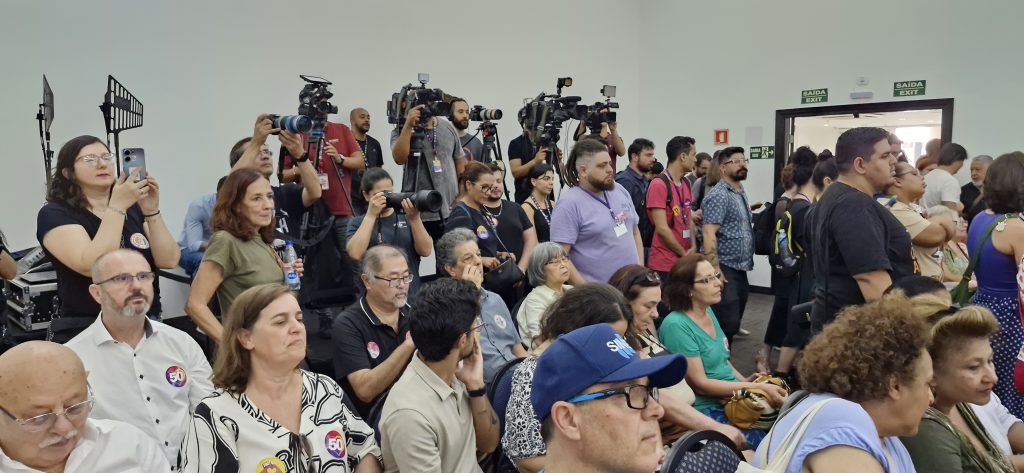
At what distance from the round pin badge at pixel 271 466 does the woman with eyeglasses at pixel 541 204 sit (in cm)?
279

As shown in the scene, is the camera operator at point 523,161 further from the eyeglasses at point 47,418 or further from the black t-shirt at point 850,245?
the eyeglasses at point 47,418

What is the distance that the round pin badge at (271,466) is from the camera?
1684 mm

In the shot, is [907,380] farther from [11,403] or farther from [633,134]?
[633,134]

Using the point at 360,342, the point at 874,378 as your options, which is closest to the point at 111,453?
the point at 360,342

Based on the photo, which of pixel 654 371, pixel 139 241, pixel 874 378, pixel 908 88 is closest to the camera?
pixel 654 371

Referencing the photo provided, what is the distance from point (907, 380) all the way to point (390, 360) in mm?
1423

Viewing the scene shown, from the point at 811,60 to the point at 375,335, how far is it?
20.2 ft

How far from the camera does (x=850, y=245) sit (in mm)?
2598

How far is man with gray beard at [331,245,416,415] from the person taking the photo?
2.28 m

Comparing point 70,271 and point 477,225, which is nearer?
point 70,271

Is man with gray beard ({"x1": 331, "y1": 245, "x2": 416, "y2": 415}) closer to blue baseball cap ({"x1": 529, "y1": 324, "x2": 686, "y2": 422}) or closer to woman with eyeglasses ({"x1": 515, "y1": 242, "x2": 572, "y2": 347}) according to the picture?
woman with eyeglasses ({"x1": 515, "y1": 242, "x2": 572, "y2": 347})

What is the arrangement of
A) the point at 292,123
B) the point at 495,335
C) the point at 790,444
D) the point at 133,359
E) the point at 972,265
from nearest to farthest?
the point at 790,444 < the point at 133,359 < the point at 495,335 < the point at 972,265 < the point at 292,123

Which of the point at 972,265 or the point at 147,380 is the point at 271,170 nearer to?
the point at 147,380

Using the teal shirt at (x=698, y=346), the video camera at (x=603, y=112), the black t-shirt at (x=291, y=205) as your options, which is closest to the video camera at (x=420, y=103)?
the black t-shirt at (x=291, y=205)
